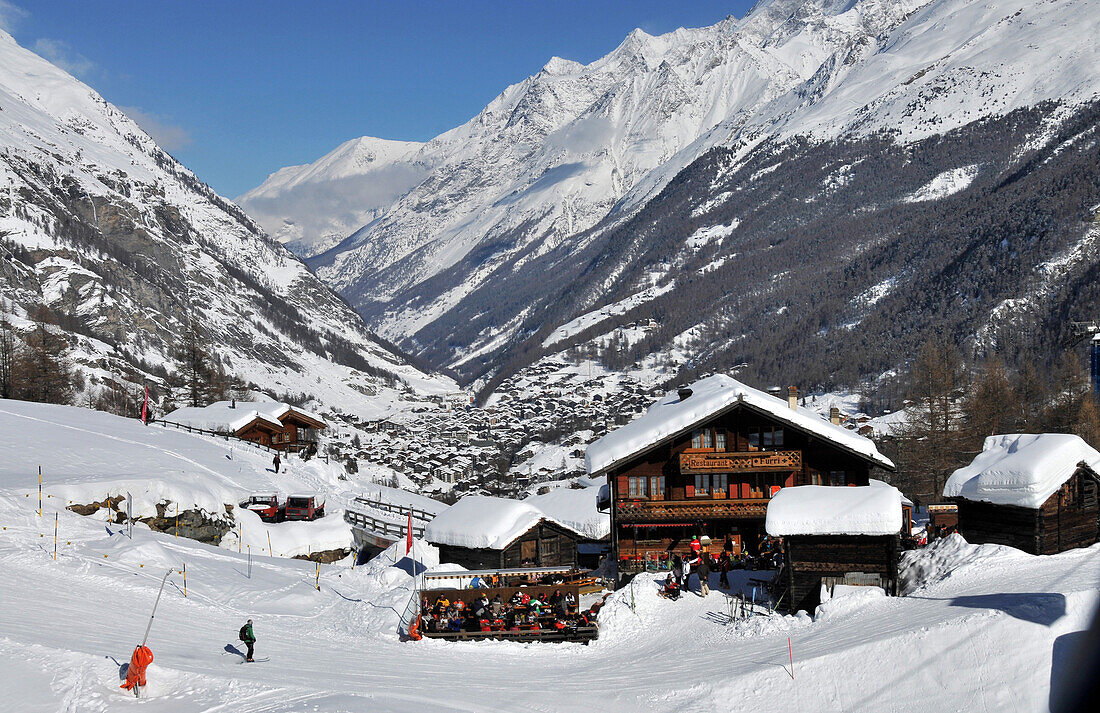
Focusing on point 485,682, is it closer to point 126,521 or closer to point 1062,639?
point 1062,639

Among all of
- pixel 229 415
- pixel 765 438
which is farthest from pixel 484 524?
pixel 229 415

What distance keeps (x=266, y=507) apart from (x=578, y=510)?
67.3 feet

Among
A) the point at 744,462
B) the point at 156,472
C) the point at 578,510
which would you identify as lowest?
Result: the point at 578,510

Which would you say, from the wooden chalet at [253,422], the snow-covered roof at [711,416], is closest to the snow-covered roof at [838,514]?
the snow-covered roof at [711,416]

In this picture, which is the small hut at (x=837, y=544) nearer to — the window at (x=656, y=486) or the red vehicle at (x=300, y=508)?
the window at (x=656, y=486)

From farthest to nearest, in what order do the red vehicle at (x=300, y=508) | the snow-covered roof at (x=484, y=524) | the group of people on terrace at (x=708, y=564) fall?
the red vehicle at (x=300, y=508) → the snow-covered roof at (x=484, y=524) → the group of people on terrace at (x=708, y=564)

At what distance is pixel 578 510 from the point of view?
62469mm

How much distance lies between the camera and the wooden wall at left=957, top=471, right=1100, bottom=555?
30.6 m

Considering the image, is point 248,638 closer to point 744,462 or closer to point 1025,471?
point 744,462

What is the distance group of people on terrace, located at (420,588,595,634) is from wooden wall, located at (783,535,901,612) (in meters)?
6.82

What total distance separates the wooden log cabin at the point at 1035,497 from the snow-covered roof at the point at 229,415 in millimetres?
58903

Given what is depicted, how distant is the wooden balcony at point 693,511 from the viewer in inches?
1633

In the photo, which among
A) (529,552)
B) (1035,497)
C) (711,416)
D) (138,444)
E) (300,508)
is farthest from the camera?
(138,444)

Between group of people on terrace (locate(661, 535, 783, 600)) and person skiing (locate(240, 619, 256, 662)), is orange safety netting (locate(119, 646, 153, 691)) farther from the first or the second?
group of people on terrace (locate(661, 535, 783, 600))
